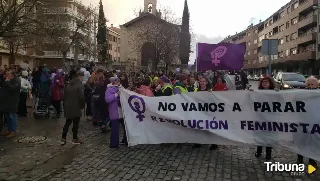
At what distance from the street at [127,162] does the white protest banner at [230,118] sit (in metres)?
0.48

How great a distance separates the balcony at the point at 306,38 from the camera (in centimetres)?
5975

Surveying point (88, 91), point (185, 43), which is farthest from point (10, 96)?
point (185, 43)

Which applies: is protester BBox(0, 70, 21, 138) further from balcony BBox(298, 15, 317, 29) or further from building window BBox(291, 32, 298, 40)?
building window BBox(291, 32, 298, 40)

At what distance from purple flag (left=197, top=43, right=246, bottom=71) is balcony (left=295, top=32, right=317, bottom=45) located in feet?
173

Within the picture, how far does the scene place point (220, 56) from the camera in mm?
12695

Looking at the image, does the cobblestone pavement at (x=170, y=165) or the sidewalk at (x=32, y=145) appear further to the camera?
the sidewalk at (x=32, y=145)

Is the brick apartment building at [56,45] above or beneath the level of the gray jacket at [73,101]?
above

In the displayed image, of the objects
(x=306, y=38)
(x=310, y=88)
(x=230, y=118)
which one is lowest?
(x=230, y=118)

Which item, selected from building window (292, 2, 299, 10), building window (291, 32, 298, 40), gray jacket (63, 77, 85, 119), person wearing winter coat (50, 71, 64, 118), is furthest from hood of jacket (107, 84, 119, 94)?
building window (292, 2, 299, 10)

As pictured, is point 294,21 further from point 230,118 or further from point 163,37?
point 230,118

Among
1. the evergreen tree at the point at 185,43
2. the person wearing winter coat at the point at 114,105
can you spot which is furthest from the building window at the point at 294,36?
the person wearing winter coat at the point at 114,105

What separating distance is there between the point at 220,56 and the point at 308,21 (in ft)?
185

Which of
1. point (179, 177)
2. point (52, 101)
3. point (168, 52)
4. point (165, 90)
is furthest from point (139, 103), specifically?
point (168, 52)

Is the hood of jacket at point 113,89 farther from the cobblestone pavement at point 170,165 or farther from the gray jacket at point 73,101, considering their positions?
the cobblestone pavement at point 170,165
